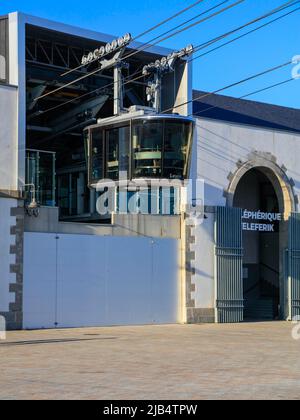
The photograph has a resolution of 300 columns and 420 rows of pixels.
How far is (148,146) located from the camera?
23203 mm

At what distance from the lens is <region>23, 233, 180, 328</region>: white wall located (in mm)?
22688

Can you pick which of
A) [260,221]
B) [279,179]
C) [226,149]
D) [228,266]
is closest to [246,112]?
[279,179]

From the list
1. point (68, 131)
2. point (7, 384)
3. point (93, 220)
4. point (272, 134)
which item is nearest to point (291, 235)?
point (272, 134)

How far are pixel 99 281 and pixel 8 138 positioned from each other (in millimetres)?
5774

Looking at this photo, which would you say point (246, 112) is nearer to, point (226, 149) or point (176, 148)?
point (226, 149)

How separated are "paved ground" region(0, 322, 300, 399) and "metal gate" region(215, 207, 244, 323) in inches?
182

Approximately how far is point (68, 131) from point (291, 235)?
35.4ft

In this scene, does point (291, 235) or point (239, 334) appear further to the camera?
point (291, 235)

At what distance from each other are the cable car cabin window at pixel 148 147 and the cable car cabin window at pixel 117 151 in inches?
15.7

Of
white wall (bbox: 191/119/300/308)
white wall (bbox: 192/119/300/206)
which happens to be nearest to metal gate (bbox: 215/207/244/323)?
white wall (bbox: 191/119/300/308)

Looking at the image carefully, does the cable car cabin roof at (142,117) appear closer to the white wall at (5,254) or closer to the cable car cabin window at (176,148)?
the cable car cabin window at (176,148)

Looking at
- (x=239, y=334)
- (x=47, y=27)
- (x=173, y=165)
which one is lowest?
(x=239, y=334)

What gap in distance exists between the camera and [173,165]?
76.5 ft

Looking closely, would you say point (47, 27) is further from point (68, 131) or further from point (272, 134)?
point (272, 134)
